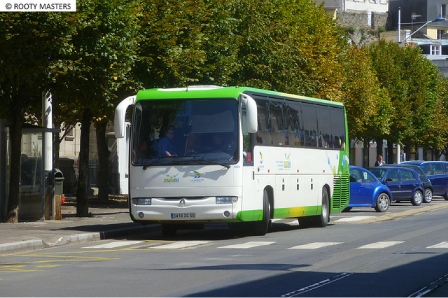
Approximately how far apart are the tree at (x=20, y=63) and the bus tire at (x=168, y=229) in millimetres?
4121

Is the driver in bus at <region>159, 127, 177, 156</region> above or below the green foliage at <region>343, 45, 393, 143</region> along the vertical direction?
below

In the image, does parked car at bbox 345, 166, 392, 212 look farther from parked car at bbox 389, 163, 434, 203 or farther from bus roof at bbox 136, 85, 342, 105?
bus roof at bbox 136, 85, 342, 105

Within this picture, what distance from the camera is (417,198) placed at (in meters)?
43.2

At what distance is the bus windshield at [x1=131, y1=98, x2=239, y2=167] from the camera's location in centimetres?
2333

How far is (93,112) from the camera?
30.5 m

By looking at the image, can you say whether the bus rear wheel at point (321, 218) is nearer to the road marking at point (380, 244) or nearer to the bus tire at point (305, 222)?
the bus tire at point (305, 222)

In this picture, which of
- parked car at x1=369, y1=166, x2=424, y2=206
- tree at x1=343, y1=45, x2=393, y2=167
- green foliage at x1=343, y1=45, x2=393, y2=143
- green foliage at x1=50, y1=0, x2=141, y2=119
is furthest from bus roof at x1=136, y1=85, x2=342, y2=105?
green foliage at x1=343, y1=45, x2=393, y2=143

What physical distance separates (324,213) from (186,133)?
7.12m

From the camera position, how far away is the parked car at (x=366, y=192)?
37.4 m

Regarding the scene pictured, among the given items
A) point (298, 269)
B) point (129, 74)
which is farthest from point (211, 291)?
point (129, 74)

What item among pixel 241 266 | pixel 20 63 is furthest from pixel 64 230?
pixel 241 266

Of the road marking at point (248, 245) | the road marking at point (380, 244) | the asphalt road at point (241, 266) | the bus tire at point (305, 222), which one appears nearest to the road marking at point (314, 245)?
the asphalt road at point (241, 266)

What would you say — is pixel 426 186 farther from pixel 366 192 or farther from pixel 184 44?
pixel 184 44

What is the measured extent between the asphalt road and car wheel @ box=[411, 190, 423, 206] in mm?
16409
